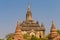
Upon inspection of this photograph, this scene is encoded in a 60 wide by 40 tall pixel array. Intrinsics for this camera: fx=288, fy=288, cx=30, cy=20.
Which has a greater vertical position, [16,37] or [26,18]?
[26,18]

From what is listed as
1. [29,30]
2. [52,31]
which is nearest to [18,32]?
[52,31]

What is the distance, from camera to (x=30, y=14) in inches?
3489

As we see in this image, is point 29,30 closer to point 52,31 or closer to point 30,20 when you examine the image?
point 30,20

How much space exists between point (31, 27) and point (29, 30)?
4.48 ft

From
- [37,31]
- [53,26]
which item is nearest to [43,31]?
[37,31]

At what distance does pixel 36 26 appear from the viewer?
85.8m

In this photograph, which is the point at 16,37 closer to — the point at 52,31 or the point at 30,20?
the point at 52,31

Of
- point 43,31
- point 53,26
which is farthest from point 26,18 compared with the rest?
point 53,26

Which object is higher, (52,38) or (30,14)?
(30,14)

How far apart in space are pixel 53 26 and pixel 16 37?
574 cm

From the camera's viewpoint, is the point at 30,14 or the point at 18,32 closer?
the point at 18,32

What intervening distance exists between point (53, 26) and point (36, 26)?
142 ft

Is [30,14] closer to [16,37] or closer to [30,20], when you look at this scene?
[30,20]

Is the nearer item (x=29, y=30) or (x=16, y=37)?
(x=16, y=37)
